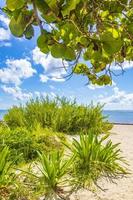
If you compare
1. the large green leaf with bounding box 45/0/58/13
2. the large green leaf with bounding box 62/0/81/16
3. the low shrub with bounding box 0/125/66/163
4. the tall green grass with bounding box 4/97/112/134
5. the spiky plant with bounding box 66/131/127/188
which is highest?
the tall green grass with bounding box 4/97/112/134

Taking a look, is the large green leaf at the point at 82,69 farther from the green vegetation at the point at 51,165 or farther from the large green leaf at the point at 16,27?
the green vegetation at the point at 51,165

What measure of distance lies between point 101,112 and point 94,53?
11577mm

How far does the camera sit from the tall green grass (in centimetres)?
1152

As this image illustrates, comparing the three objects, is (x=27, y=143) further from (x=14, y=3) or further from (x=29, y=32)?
(x=14, y=3)

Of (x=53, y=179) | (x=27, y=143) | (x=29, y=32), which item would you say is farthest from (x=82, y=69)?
(x=27, y=143)

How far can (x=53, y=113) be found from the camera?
1189 cm

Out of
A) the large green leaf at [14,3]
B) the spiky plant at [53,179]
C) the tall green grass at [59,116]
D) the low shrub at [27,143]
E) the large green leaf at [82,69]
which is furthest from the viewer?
the tall green grass at [59,116]

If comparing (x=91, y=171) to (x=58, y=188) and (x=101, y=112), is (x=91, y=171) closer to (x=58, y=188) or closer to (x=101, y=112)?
(x=58, y=188)

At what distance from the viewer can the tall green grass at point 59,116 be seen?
11.5 metres

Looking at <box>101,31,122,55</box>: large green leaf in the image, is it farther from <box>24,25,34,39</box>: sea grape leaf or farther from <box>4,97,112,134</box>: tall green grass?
<box>4,97,112,134</box>: tall green grass

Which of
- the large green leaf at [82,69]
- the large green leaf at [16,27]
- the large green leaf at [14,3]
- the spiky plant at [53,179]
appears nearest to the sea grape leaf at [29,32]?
the large green leaf at [16,27]

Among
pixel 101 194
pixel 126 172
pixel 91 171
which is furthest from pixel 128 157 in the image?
pixel 101 194

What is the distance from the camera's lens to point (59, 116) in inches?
460

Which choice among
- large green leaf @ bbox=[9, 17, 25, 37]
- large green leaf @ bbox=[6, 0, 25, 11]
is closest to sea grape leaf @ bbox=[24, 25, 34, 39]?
large green leaf @ bbox=[9, 17, 25, 37]
